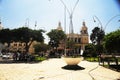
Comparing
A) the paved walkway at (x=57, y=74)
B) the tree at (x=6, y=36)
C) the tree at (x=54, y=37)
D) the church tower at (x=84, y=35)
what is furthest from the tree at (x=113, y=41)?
the church tower at (x=84, y=35)

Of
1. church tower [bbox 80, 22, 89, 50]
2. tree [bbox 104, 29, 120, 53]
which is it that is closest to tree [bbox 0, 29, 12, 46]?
tree [bbox 104, 29, 120, 53]

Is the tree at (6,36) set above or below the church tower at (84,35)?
below

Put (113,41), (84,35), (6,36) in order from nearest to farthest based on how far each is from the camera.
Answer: (113,41) < (6,36) < (84,35)

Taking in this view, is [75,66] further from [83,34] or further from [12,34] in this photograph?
[83,34]

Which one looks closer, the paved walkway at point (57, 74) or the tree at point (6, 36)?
the paved walkway at point (57, 74)

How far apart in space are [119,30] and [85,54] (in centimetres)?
3265

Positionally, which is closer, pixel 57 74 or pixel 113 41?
pixel 57 74

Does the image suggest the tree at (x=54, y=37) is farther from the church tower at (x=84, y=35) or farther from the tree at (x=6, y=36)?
the tree at (x=6, y=36)

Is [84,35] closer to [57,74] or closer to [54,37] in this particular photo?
[54,37]

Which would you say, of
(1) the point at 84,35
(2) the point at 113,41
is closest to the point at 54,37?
(1) the point at 84,35

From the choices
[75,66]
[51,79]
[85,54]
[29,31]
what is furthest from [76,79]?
[85,54]

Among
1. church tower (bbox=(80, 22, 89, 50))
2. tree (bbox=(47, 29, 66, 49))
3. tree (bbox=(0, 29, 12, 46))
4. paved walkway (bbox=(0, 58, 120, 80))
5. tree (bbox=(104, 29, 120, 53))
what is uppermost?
church tower (bbox=(80, 22, 89, 50))

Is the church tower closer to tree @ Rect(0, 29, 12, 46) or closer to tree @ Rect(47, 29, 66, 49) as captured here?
tree @ Rect(47, 29, 66, 49)

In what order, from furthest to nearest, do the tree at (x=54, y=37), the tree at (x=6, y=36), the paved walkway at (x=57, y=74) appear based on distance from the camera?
the tree at (x=54, y=37)
the tree at (x=6, y=36)
the paved walkway at (x=57, y=74)
